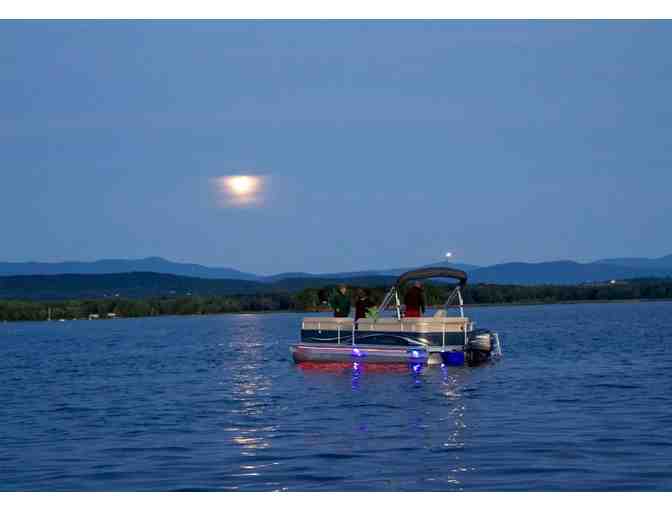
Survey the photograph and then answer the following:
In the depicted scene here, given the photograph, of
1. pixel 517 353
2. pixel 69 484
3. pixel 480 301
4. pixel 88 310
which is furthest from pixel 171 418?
pixel 480 301

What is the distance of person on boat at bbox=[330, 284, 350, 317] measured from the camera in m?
38.9

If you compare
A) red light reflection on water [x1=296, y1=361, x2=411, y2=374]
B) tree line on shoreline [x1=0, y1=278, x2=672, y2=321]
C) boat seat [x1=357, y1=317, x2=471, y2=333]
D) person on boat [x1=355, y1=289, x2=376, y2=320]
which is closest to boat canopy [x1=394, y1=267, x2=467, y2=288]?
person on boat [x1=355, y1=289, x2=376, y2=320]

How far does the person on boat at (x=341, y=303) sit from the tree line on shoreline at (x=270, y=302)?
79.2 metres

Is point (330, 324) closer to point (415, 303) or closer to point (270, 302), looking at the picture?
point (415, 303)

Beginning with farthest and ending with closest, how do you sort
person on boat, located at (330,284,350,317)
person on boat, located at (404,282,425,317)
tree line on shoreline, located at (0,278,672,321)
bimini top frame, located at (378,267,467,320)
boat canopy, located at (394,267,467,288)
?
tree line on shoreline, located at (0,278,672,321) → person on boat, located at (330,284,350,317) → boat canopy, located at (394,267,467,288) → bimini top frame, located at (378,267,467,320) → person on boat, located at (404,282,425,317)

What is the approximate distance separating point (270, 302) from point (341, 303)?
119724mm

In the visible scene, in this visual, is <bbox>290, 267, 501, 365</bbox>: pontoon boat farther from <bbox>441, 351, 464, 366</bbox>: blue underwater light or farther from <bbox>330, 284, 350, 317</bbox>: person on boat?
<bbox>330, 284, 350, 317</bbox>: person on boat

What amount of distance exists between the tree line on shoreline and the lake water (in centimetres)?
8359

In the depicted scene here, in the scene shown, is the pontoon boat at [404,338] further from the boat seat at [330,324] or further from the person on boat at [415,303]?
the person on boat at [415,303]

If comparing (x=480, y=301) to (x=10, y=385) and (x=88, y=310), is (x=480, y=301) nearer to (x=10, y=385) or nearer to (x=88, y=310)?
(x=88, y=310)

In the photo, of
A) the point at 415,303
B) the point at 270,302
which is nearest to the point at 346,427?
the point at 415,303

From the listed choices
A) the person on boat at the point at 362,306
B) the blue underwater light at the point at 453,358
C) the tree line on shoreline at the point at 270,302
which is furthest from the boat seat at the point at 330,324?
the tree line on shoreline at the point at 270,302

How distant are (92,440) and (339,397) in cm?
853

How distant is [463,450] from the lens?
18.7m
